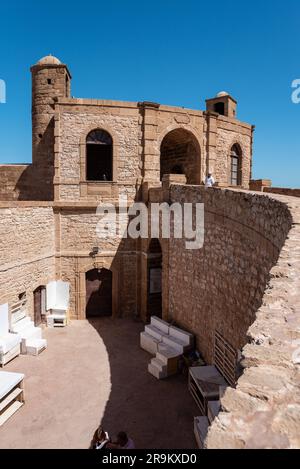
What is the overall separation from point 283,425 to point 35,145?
1520cm

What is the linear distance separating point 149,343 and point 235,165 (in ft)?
33.2

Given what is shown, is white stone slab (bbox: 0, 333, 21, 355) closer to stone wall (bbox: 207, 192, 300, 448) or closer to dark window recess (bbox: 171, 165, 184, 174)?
stone wall (bbox: 207, 192, 300, 448)

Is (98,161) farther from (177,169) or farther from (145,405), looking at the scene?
(145,405)

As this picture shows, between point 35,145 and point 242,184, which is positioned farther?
point 242,184

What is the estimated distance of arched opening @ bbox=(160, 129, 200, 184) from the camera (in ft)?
47.8

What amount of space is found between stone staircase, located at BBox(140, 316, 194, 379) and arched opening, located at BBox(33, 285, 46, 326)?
4327 mm

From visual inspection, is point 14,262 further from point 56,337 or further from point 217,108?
point 217,108

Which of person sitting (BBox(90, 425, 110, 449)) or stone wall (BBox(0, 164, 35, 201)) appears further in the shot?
stone wall (BBox(0, 164, 35, 201))

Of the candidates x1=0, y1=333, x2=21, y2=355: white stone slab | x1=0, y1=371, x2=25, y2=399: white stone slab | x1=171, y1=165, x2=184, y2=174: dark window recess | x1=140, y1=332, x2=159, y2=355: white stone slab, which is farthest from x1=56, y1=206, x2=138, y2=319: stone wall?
x1=0, y1=371, x2=25, y2=399: white stone slab

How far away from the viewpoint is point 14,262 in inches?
444

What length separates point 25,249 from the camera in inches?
464

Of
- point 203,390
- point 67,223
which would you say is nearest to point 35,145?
point 67,223

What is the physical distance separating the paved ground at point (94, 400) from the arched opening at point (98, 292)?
2373 millimetres
